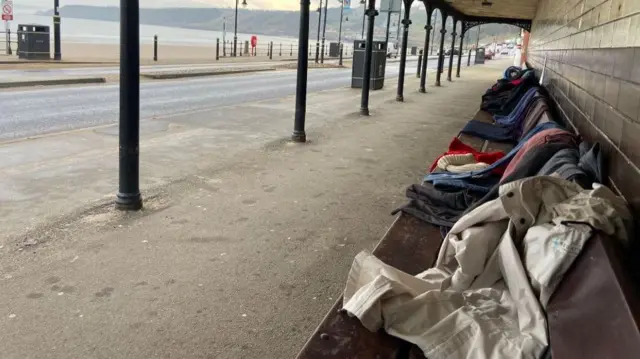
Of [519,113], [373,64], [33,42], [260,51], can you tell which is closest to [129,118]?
[519,113]

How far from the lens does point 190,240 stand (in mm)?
4473

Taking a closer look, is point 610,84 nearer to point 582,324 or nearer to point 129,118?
point 582,324

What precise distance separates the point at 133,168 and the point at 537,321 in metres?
3.82

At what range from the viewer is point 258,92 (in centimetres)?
1769

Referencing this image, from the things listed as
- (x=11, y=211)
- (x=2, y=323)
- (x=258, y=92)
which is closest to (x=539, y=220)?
(x=2, y=323)

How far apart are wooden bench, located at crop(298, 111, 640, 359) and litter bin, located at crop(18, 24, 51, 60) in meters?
24.8

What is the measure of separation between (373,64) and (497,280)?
17.8 metres

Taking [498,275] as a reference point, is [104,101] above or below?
below

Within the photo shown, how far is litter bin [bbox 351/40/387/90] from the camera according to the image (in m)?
19.6

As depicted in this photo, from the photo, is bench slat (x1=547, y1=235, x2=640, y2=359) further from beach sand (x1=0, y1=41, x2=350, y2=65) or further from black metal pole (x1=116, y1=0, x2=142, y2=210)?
beach sand (x1=0, y1=41, x2=350, y2=65)

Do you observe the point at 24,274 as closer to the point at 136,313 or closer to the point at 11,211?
the point at 136,313

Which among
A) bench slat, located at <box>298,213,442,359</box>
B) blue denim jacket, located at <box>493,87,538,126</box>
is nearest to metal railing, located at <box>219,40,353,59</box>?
blue denim jacket, located at <box>493,87,538,126</box>

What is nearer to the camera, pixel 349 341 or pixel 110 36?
pixel 349 341

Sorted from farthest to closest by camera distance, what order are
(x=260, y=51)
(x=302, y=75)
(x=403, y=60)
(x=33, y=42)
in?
(x=260, y=51)
(x=33, y=42)
(x=403, y=60)
(x=302, y=75)
